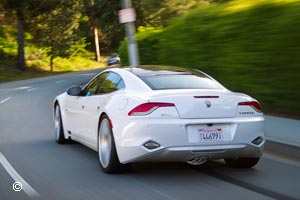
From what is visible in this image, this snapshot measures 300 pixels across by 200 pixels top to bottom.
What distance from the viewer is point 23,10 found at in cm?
4259

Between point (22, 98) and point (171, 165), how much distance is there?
47.9 feet

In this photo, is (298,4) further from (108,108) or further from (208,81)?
(108,108)

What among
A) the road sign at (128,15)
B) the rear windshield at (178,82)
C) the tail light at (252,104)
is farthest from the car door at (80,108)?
the road sign at (128,15)

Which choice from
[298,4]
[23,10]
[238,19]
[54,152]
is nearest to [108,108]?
[54,152]

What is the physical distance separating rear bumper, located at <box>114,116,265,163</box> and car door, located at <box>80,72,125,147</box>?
0.89m

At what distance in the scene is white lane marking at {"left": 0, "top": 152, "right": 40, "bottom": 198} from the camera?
6.28 m

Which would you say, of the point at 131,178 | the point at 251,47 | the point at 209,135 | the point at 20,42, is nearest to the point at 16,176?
the point at 131,178

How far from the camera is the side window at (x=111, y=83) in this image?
25.3 ft

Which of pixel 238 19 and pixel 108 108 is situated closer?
pixel 108 108

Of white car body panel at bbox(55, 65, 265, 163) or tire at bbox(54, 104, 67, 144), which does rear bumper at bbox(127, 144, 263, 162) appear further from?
tire at bbox(54, 104, 67, 144)

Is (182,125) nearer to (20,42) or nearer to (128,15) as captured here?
(128,15)

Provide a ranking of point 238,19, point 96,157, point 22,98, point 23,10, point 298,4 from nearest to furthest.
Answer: point 96,157 → point 298,4 → point 238,19 → point 22,98 → point 23,10

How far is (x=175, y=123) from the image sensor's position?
21.8ft

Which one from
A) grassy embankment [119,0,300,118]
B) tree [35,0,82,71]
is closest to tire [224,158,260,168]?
grassy embankment [119,0,300,118]
